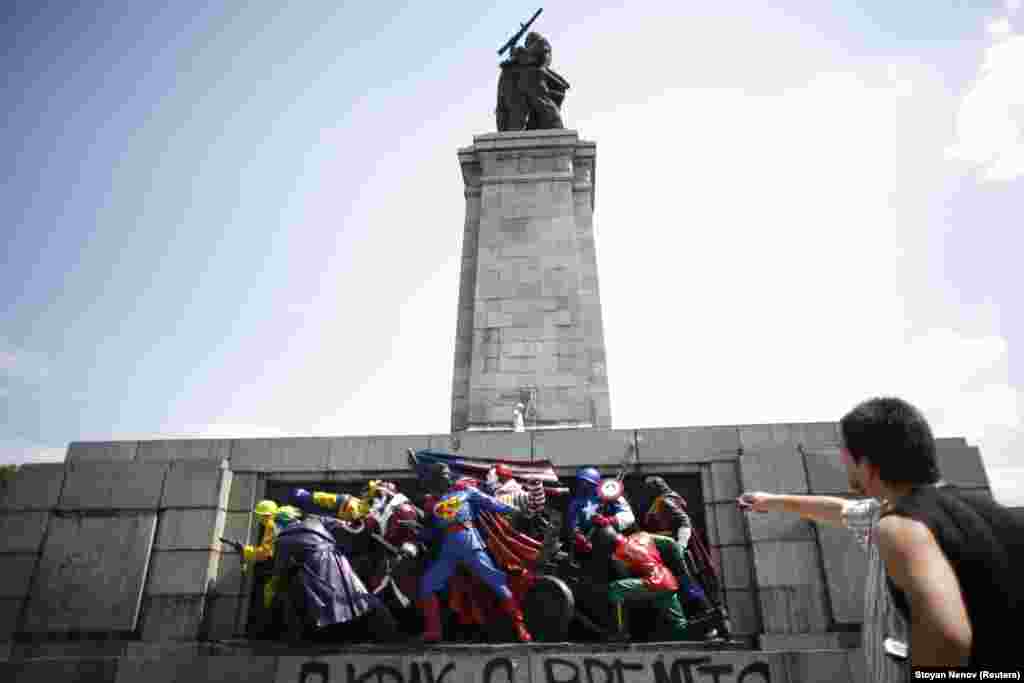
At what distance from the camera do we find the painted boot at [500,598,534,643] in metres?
7.07

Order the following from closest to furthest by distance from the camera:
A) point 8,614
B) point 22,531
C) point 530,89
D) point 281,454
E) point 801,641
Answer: point 801,641, point 8,614, point 22,531, point 281,454, point 530,89

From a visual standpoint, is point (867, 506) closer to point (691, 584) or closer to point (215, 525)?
point (691, 584)

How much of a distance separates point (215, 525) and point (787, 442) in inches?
309

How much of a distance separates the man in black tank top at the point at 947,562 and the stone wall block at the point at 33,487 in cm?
1017

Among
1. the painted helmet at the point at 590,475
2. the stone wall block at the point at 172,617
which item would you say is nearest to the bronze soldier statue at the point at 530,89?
the painted helmet at the point at 590,475

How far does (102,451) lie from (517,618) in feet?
22.2

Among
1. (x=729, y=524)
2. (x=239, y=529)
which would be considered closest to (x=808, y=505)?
(x=729, y=524)

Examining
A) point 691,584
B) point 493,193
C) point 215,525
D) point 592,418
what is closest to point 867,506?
point 691,584

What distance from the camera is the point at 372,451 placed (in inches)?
341

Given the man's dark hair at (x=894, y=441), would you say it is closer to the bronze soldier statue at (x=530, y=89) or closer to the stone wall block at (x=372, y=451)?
the stone wall block at (x=372, y=451)

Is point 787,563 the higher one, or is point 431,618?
point 787,563

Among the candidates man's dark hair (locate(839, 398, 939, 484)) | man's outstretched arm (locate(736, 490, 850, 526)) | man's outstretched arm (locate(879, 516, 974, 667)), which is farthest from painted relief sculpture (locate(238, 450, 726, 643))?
man's outstretched arm (locate(879, 516, 974, 667))

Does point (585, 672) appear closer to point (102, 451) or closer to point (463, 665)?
point (463, 665)

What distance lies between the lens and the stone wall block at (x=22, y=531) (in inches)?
326
